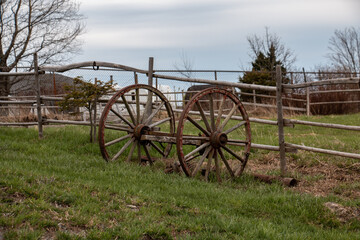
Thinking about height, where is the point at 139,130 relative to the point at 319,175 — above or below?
above

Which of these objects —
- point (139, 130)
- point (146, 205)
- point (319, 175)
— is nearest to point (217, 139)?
point (139, 130)

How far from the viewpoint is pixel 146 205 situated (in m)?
4.61

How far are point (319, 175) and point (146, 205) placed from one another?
3.48 m

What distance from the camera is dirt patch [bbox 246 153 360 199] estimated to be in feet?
20.1

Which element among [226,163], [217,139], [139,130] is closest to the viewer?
[217,139]

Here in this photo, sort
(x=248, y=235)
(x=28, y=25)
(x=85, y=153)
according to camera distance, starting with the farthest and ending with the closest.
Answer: (x=28, y=25)
(x=85, y=153)
(x=248, y=235)

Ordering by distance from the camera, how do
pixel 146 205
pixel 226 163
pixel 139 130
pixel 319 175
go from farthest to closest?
pixel 139 130 → pixel 319 175 → pixel 226 163 → pixel 146 205

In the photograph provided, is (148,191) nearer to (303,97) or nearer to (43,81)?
(43,81)

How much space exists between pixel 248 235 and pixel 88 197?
1724mm

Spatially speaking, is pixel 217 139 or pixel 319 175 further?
pixel 319 175

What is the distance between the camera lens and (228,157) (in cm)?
816

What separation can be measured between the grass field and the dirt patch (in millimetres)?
42

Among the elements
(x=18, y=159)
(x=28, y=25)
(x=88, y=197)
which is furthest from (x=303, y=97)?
(x=88, y=197)

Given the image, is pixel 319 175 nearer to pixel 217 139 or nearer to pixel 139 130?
pixel 217 139
